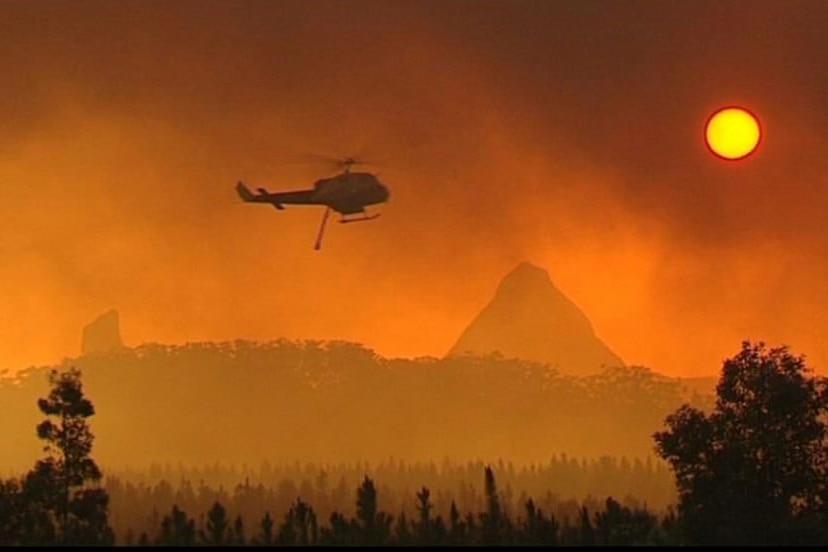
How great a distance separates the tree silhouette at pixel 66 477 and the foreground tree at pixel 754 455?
1429 inches

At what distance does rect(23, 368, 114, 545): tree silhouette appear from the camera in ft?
254

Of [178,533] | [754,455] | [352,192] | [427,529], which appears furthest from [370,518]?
[352,192]

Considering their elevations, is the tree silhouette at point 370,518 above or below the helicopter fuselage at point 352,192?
below

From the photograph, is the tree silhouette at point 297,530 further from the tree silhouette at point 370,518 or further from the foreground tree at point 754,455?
the foreground tree at point 754,455

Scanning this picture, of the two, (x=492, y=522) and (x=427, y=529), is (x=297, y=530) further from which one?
(x=492, y=522)

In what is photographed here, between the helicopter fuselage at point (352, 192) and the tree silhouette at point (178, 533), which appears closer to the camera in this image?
the tree silhouette at point (178, 533)

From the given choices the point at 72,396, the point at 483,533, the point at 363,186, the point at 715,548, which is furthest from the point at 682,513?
the point at 363,186

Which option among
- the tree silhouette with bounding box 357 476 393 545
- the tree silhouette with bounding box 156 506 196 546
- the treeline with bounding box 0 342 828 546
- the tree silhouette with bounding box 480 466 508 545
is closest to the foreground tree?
the treeline with bounding box 0 342 828 546

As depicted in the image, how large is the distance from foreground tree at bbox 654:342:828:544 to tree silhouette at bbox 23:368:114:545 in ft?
119

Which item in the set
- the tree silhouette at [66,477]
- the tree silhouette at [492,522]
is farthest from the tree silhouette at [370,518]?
the tree silhouette at [66,477]

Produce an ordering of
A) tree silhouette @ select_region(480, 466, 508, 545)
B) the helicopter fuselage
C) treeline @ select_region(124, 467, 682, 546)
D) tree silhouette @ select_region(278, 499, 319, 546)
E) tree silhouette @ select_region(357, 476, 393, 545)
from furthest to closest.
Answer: the helicopter fuselage, tree silhouette @ select_region(480, 466, 508, 545), tree silhouette @ select_region(357, 476, 393, 545), tree silhouette @ select_region(278, 499, 319, 546), treeline @ select_region(124, 467, 682, 546)

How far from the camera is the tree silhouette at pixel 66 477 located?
3046 inches

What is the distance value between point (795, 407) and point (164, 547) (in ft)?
139

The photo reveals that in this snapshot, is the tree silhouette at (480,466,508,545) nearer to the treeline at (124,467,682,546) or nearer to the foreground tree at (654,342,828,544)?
the treeline at (124,467,682,546)
